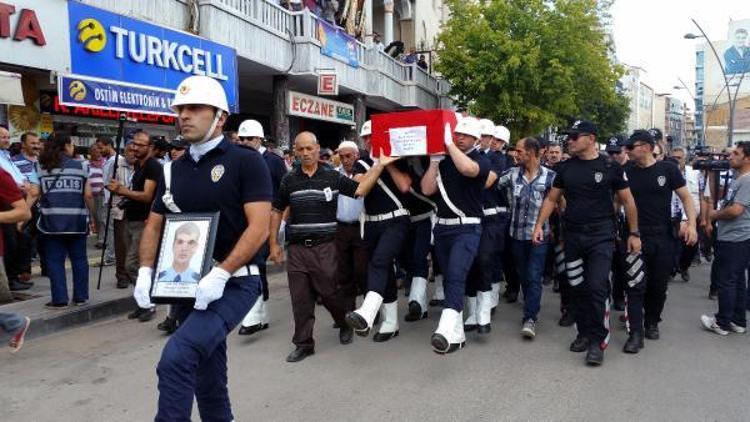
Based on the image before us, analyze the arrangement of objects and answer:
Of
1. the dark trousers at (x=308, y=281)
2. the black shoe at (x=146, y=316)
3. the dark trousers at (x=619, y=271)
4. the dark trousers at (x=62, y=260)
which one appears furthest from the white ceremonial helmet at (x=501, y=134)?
the dark trousers at (x=62, y=260)

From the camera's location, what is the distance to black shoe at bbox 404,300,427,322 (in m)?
6.55

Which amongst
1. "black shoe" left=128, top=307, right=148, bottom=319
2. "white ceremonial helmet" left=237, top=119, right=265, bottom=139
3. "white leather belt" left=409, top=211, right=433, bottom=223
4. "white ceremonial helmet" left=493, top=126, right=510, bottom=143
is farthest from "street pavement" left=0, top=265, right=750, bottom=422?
"white ceremonial helmet" left=493, top=126, right=510, bottom=143

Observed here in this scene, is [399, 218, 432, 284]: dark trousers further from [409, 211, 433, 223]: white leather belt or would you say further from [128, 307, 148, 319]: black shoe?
[128, 307, 148, 319]: black shoe

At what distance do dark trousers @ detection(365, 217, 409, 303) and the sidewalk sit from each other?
3183 millimetres

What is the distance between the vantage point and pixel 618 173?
5473 mm

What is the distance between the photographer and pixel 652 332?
6129 mm

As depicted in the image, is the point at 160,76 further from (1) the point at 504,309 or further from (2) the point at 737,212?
(2) the point at 737,212

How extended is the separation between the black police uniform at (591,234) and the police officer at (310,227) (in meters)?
1.63

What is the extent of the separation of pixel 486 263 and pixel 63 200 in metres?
4.40

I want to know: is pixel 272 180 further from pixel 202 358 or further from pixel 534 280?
pixel 202 358

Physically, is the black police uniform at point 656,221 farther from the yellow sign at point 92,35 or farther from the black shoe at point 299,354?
the yellow sign at point 92,35

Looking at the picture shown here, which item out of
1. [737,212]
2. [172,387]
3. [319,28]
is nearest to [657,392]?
[737,212]

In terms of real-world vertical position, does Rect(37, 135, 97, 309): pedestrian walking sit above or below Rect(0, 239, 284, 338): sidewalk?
above

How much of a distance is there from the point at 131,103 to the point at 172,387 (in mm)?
9454
